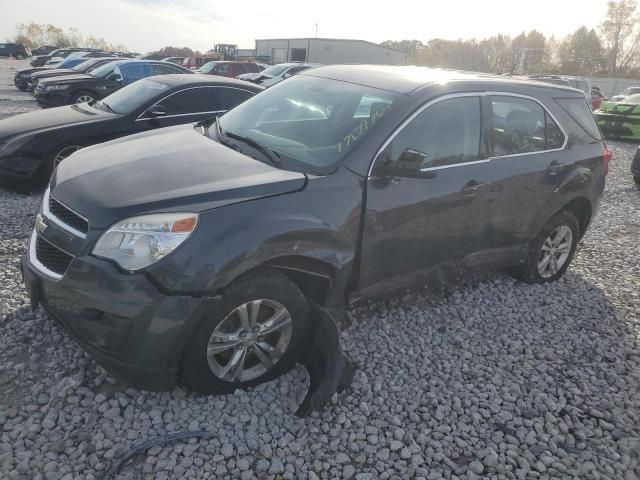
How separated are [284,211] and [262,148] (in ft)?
2.44

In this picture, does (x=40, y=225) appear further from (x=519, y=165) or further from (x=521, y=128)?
(x=521, y=128)

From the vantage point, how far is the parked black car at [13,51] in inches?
1922

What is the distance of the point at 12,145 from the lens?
5.87m

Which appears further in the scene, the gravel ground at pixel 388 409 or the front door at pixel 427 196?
the front door at pixel 427 196

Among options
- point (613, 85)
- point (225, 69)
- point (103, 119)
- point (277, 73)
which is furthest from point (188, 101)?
point (613, 85)

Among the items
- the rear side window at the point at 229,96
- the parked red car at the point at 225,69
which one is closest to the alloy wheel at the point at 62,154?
the rear side window at the point at 229,96

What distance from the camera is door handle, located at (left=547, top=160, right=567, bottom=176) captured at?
4.18 meters

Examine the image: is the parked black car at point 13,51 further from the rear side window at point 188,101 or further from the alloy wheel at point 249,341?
→ the alloy wheel at point 249,341

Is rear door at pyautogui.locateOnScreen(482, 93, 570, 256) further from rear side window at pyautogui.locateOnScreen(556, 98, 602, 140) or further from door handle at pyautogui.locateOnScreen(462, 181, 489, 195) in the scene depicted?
rear side window at pyautogui.locateOnScreen(556, 98, 602, 140)

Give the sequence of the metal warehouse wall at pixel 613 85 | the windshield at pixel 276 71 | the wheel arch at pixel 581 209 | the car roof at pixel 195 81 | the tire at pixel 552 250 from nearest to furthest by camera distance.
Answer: the tire at pixel 552 250 < the wheel arch at pixel 581 209 < the car roof at pixel 195 81 < the windshield at pixel 276 71 < the metal warehouse wall at pixel 613 85

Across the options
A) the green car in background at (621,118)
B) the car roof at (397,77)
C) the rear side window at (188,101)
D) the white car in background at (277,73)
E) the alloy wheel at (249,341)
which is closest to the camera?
the alloy wheel at (249,341)

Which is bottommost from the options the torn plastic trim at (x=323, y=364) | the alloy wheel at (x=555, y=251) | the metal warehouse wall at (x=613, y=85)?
the torn plastic trim at (x=323, y=364)

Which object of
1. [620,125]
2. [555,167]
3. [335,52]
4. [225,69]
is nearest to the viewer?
[555,167]

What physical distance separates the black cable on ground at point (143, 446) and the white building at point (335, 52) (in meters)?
48.4
